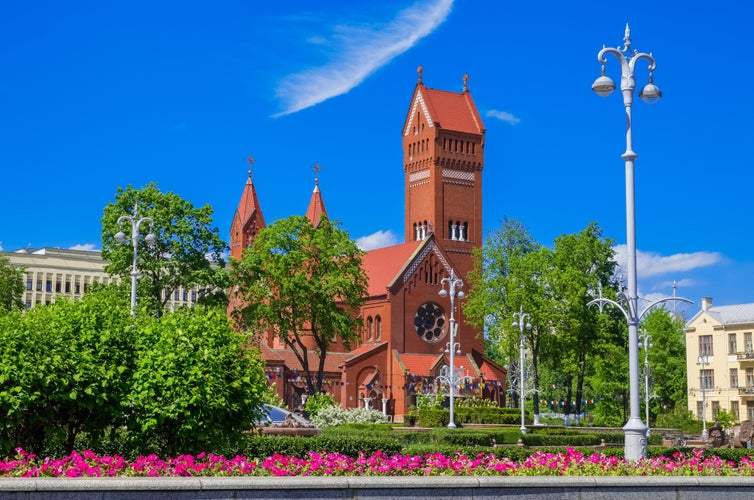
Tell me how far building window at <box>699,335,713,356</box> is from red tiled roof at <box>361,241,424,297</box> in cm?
2266

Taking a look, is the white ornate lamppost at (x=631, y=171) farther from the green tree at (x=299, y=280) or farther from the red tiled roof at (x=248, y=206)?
the red tiled roof at (x=248, y=206)

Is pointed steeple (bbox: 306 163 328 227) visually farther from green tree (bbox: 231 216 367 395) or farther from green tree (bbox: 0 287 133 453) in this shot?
green tree (bbox: 0 287 133 453)

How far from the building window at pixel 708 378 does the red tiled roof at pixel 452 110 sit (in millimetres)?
29105

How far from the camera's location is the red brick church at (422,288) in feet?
237

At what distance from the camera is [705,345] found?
68875mm

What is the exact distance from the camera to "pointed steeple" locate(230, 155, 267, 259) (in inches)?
3669

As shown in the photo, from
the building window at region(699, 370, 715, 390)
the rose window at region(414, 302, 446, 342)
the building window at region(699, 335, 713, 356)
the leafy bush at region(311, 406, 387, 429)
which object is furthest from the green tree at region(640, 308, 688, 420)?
the leafy bush at region(311, 406, 387, 429)

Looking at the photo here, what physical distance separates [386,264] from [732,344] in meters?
28.1

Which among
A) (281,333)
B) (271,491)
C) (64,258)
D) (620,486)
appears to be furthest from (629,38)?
(64,258)

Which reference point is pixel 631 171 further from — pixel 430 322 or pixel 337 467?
pixel 430 322

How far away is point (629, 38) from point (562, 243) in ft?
145

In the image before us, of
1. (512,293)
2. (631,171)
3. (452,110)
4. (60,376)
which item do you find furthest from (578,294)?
(60,376)

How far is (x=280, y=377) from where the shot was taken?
73438mm

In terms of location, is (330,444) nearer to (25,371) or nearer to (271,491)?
(25,371)
